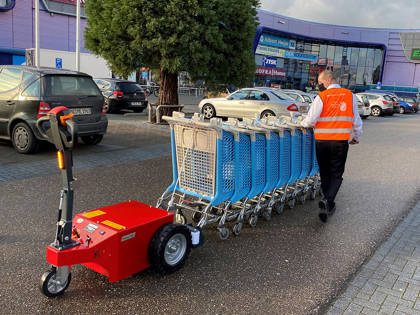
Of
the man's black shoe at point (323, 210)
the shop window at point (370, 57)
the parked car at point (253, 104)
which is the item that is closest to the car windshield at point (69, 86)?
the man's black shoe at point (323, 210)

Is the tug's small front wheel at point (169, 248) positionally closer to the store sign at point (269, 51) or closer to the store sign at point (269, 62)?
the store sign at point (269, 51)

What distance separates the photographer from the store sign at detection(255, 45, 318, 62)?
47875 millimetres

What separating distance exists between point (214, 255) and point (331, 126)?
7.28 ft

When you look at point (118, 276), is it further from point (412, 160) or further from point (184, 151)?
point (412, 160)

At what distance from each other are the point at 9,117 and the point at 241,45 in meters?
7.02

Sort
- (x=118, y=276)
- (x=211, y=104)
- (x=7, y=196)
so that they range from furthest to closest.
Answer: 1. (x=211, y=104)
2. (x=7, y=196)
3. (x=118, y=276)

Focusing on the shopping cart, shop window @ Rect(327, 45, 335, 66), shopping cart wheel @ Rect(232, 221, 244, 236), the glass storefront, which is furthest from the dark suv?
shop window @ Rect(327, 45, 335, 66)

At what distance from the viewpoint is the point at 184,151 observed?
445 cm

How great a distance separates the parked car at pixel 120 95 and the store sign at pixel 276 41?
33.5 m

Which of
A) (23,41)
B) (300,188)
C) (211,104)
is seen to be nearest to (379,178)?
(300,188)

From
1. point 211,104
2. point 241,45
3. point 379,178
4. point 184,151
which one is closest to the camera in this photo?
point 184,151

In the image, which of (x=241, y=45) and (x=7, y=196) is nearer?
(x=7, y=196)

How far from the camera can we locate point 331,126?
4.96m

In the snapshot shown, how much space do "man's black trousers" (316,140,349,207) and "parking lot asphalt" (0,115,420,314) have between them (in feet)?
1.42
